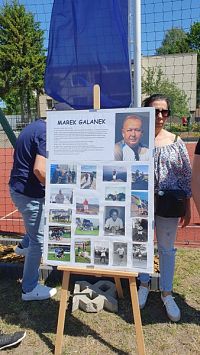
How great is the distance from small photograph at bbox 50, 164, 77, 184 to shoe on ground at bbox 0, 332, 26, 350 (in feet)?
4.36

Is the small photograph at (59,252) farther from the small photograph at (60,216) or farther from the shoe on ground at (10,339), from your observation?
the shoe on ground at (10,339)

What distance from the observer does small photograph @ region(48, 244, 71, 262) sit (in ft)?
9.77

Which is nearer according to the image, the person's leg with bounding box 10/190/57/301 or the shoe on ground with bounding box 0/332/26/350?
the shoe on ground with bounding box 0/332/26/350

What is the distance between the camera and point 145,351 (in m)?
2.99

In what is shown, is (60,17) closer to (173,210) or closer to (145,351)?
(173,210)

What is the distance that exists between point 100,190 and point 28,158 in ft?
2.84

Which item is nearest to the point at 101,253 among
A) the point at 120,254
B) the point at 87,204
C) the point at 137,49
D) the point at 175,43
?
the point at 120,254

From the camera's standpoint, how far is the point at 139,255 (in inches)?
112

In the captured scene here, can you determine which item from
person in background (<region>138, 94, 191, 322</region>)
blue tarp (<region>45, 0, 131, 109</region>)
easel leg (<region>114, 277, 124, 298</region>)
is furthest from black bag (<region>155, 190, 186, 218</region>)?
blue tarp (<region>45, 0, 131, 109</region>)

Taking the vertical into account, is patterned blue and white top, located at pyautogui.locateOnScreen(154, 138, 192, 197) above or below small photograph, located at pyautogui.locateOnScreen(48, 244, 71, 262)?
above

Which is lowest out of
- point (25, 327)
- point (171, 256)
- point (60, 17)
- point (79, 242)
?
point (25, 327)

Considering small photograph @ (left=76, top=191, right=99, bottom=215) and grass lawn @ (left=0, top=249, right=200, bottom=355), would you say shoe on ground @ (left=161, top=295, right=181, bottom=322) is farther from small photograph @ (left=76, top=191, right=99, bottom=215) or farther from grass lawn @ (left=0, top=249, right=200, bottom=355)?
small photograph @ (left=76, top=191, right=99, bottom=215)

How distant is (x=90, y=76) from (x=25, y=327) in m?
2.39

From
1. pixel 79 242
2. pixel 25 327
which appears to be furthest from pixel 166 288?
pixel 25 327
